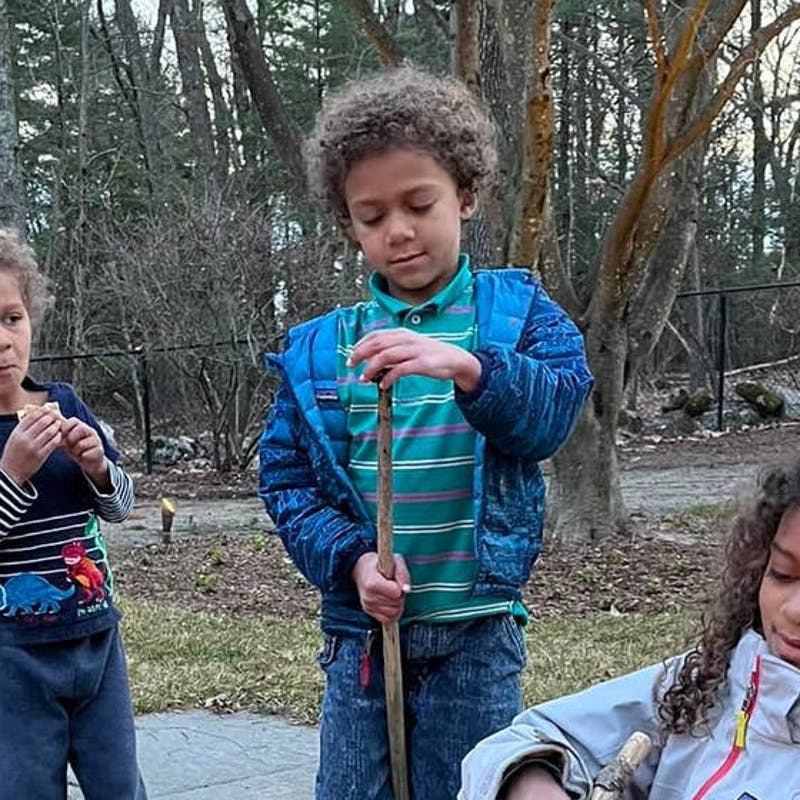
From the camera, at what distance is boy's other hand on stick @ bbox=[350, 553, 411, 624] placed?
1.84 m

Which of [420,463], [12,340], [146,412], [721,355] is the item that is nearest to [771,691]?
[420,463]

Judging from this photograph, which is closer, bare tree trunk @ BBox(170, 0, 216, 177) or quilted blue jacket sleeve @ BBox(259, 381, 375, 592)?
quilted blue jacket sleeve @ BBox(259, 381, 375, 592)

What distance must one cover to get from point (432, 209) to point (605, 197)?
18305 millimetres

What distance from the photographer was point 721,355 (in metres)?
14.7

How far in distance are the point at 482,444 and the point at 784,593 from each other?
1.70 ft

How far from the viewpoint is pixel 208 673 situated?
4820 millimetres

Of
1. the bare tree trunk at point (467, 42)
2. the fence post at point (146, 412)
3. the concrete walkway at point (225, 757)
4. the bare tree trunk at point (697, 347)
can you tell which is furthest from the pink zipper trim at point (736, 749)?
the bare tree trunk at point (697, 347)

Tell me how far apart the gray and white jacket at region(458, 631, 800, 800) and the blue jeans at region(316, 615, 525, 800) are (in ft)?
0.99

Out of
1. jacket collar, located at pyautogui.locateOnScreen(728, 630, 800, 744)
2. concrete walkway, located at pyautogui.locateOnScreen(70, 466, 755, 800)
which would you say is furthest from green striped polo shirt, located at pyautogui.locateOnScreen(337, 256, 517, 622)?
concrete walkway, located at pyautogui.locateOnScreen(70, 466, 755, 800)

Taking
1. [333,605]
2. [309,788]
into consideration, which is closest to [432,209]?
[333,605]

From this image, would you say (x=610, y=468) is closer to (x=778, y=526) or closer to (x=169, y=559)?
(x=169, y=559)

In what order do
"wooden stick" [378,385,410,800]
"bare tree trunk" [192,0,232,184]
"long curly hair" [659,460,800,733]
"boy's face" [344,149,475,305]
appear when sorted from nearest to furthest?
1. "long curly hair" [659,460,800,733]
2. "wooden stick" [378,385,410,800]
3. "boy's face" [344,149,475,305]
4. "bare tree trunk" [192,0,232,184]

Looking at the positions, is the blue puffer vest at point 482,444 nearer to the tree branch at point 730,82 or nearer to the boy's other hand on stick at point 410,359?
the boy's other hand on stick at point 410,359

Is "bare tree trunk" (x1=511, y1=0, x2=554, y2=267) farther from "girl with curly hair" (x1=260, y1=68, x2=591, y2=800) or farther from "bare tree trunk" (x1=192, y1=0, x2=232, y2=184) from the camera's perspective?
"bare tree trunk" (x1=192, y1=0, x2=232, y2=184)
